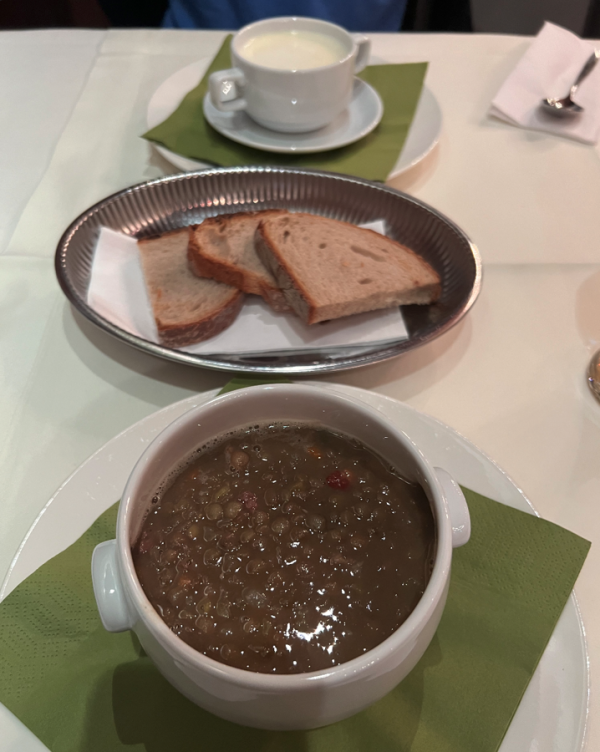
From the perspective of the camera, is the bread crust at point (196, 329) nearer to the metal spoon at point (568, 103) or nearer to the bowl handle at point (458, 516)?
the bowl handle at point (458, 516)

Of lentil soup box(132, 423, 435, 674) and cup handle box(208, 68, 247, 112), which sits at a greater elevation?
cup handle box(208, 68, 247, 112)

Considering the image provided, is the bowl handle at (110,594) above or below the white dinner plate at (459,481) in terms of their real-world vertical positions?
above

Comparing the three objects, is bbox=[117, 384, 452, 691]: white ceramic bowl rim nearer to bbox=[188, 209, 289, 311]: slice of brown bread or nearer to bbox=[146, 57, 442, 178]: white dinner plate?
bbox=[188, 209, 289, 311]: slice of brown bread

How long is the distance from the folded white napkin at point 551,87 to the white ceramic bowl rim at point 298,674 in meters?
1.44

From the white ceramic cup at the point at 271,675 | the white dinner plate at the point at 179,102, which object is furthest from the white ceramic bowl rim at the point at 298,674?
the white dinner plate at the point at 179,102

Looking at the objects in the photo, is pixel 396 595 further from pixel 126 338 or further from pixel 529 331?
pixel 529 331

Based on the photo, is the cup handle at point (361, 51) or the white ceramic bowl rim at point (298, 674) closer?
the white ceramic bowl rim at point (298, 674)

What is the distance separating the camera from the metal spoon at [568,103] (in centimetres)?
160

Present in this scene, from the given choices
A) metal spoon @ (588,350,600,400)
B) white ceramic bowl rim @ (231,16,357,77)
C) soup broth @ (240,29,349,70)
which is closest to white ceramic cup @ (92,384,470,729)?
metal spoon @ (588,350,600,400)

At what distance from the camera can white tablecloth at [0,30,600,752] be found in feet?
2.97

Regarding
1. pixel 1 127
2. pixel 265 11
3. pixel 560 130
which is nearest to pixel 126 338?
pixel 1 127

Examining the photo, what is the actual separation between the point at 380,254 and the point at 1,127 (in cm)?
118

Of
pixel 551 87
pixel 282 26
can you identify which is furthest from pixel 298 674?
pixel 551 87

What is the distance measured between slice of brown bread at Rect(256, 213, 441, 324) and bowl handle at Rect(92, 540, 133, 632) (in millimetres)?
622
